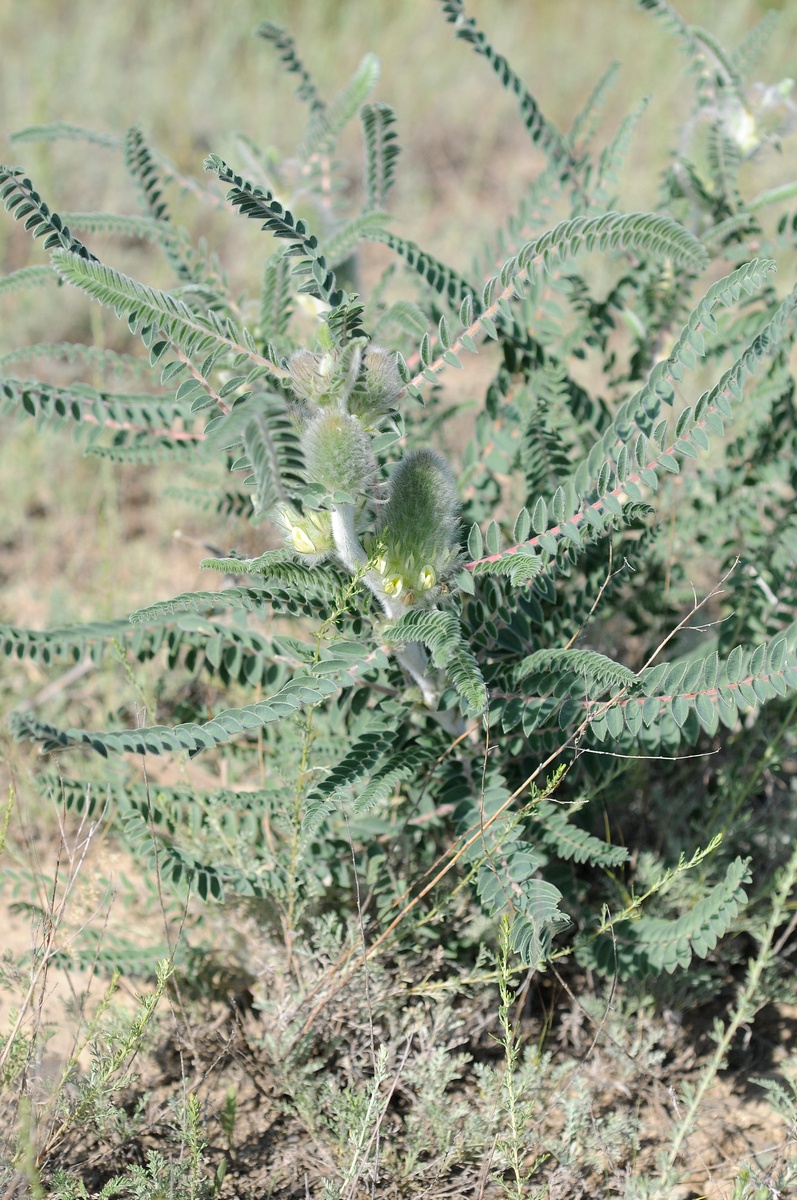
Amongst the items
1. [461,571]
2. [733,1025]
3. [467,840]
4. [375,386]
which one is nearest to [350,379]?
[375,386]

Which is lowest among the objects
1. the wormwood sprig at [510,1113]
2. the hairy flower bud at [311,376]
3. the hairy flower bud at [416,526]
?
the wormwood sprig at [510,1113]

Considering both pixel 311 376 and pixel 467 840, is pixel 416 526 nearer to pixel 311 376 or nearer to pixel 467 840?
pixel 311 376

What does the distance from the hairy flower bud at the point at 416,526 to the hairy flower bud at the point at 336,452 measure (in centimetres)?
12

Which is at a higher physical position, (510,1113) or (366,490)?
(366,490)

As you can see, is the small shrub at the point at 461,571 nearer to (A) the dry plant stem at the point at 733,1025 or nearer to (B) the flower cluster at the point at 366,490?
(B) the flower cluster at the point at 366,490

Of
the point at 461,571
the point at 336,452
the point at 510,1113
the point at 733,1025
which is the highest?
the point at 336,452

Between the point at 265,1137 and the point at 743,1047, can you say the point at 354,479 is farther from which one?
the point at 743,1047

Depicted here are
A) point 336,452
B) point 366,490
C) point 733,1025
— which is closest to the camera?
point 336,452

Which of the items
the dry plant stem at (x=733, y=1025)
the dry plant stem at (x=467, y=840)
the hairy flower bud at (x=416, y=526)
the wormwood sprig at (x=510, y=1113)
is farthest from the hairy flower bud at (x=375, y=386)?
the dry plant stem at (x=733, y=1025)

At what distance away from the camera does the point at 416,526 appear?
5.48 feet

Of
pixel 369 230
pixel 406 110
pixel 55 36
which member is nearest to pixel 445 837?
pixel 369 230

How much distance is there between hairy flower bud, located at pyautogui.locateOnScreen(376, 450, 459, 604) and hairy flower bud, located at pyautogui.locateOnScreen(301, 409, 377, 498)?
0.39ft

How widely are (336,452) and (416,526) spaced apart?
21 cm

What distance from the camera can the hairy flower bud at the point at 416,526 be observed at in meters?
1.67
